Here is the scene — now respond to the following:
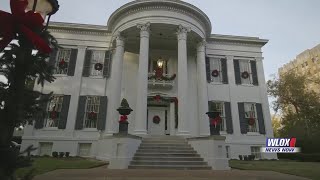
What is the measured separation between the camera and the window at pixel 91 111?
1747 centimetres

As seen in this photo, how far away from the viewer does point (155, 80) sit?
18.2m

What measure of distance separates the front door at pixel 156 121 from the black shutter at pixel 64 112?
629cm

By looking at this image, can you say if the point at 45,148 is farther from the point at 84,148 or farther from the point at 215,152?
the point at 215,152

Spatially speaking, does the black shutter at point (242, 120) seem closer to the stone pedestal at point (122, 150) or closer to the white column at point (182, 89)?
the white column at point (182, 89)

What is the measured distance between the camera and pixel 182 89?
14.7 metres

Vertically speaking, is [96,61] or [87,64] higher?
[96,61]

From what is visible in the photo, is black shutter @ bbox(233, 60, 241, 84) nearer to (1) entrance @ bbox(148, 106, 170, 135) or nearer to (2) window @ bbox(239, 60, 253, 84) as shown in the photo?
(2) window @ bbox(239, 60, 253, 84)

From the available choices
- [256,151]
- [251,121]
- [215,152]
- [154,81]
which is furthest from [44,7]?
[256,151]

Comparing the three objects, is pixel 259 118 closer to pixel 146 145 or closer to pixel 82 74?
pixel 146 145

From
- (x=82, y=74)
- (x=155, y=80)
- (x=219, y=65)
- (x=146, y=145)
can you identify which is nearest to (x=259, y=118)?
(x=219, y=65)

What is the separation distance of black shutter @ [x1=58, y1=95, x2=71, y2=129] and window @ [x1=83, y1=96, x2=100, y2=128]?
1.42 meters

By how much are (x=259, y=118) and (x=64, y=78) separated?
1614 centimetres

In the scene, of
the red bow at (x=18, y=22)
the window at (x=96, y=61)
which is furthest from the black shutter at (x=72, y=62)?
the red bow at (x=18, y=22)

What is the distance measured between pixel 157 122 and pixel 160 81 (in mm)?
3224
